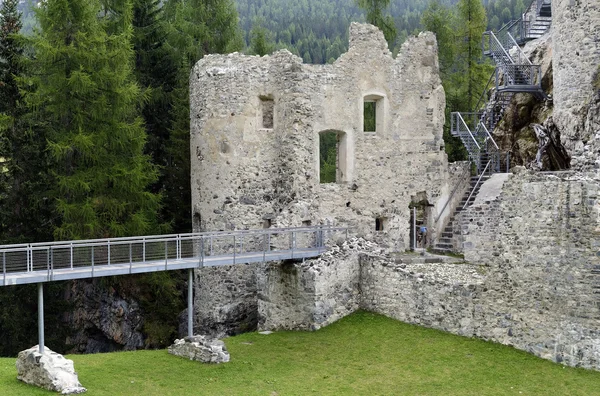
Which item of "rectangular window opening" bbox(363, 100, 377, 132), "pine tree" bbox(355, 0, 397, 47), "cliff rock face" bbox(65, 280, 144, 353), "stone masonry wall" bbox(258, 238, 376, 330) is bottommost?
"cliff rock face" bbox(65, 280, 144, 353)

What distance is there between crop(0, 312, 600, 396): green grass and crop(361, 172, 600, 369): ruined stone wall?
0.42 meters

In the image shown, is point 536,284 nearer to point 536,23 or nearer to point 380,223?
point 380,223

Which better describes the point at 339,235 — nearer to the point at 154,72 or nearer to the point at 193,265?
the point at 193,265

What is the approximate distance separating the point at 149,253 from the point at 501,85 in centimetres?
1546

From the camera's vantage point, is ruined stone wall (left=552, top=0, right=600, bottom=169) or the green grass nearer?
the green grass

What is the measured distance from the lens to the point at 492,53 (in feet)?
87.6

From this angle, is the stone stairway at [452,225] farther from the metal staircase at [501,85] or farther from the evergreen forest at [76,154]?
the evergreen forest at [76,154]

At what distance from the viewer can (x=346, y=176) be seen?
905 inches

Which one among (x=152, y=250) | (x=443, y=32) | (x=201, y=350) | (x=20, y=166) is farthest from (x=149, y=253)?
(x=443, y=32)

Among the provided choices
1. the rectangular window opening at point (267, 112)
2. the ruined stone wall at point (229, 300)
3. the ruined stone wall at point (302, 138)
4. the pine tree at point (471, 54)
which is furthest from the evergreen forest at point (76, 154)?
the pine tree at point (471, 54)

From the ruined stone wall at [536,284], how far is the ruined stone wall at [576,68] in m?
5.38

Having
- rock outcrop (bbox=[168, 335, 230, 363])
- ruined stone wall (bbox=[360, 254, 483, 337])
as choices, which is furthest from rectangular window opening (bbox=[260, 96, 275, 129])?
rock outcrop (bbox=[168, 335, 230, 363])

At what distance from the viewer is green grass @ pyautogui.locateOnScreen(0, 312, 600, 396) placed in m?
14.1

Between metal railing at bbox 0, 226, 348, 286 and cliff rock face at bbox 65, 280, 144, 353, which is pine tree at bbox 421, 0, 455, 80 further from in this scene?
cliff rock face at bbox 65, 280, 144, 353
